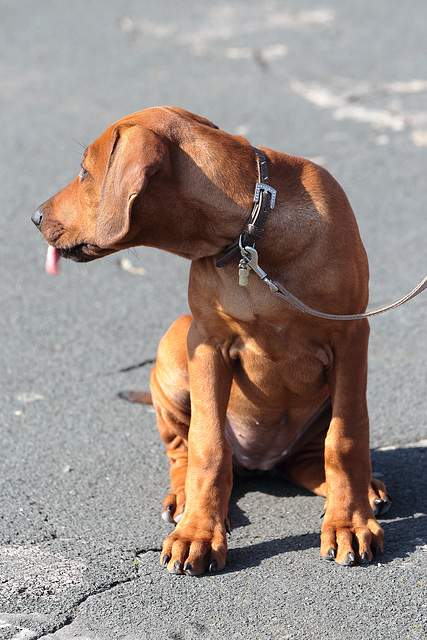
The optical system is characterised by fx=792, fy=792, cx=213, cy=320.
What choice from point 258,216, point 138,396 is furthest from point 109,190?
point 138,396

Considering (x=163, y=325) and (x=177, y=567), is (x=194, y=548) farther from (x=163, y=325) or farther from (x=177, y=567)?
(x=163, y=325)

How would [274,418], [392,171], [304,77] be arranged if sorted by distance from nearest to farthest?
1. [274,418]
2. [392,171]
3. [304,77]

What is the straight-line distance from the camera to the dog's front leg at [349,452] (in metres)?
3.03

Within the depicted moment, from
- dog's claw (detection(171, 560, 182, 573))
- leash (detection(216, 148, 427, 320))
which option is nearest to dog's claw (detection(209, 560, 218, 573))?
dog's claw (detection(171, 560, 182, 573))

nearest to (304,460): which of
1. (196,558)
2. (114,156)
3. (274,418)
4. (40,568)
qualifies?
(274,418)

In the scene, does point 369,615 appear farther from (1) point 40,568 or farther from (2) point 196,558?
(1) point 40,568

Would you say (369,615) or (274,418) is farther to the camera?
(274,418)

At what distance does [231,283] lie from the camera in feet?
9.91

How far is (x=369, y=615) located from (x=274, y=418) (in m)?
0.93

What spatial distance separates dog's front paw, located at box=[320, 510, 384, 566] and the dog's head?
1.32 meters

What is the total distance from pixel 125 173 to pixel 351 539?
158cm

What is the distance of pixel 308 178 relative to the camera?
120 inches

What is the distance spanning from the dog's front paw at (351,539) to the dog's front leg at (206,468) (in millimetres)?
392

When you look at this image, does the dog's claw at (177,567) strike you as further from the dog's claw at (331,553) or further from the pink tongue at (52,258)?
the pink tongue at (52,258)
